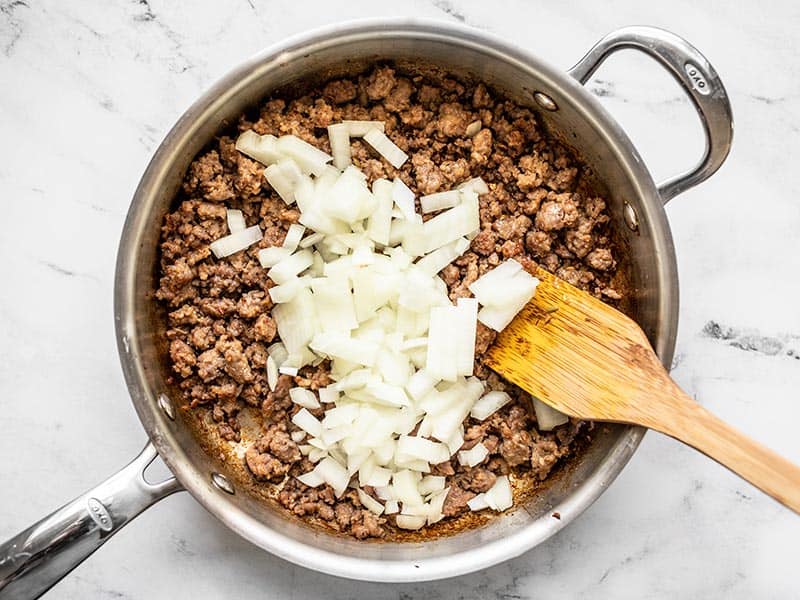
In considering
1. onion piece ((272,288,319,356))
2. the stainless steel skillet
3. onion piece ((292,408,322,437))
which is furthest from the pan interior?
onion piece ((272,288,319,356))

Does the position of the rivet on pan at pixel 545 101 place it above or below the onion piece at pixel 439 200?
above

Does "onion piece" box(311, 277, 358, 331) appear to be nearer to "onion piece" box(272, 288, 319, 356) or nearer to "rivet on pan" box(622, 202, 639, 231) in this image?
"onion piece" box(272, 288, 319, 356)

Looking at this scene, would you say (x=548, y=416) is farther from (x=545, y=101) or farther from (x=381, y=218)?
(x=545, y=101)

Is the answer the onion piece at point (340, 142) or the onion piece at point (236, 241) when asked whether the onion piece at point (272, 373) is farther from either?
the onion piece at point (340, 142)

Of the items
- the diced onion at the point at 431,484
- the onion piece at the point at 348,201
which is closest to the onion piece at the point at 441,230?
the onion piece at the point at 348,201

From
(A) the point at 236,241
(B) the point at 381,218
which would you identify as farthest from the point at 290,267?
(B) the point at 381,218

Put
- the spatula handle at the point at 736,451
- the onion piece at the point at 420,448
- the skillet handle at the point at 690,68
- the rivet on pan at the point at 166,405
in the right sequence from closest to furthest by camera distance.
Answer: the spatula handle at the point at 736,451, the skillet handle at the point at 690,68, the rivet on pan at the point at 166,405, the onion piece at the point at 420,448

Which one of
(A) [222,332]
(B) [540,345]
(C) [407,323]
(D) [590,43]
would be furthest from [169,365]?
(D) [590,43]

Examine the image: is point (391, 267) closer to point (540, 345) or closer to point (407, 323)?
point (407, 323)
